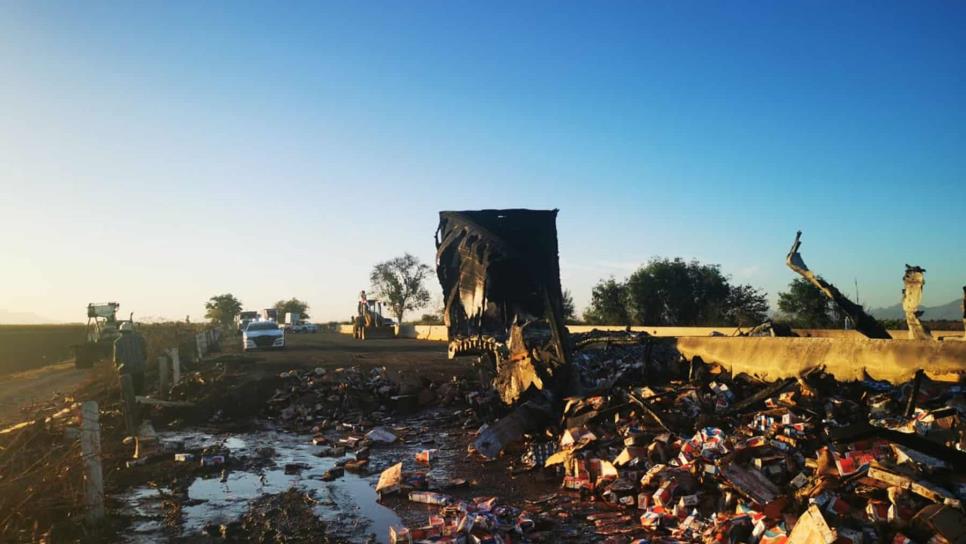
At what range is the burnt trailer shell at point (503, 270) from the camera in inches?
450

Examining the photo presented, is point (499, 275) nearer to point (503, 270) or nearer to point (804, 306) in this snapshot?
point (503, 270)

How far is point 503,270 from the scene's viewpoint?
1157 centimetres

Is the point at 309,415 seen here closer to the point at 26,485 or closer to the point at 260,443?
the point at 260,443

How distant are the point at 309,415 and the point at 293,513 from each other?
21.3ft

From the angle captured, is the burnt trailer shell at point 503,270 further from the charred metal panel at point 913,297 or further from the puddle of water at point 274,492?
the charred metal panel at point 913,297

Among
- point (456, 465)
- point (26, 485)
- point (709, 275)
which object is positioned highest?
point (709, 275)

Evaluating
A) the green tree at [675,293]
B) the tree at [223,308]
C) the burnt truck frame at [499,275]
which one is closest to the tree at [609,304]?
the green tree at [675,293]

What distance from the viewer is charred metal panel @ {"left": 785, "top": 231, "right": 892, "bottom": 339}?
7.75 m

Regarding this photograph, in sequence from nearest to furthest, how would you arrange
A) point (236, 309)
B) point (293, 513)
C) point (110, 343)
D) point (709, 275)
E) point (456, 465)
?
point (293, 513) → point (456, 465) → point (110, 343) → point (709, 275) → point (236, 309)

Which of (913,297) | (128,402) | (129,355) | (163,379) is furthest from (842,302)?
(163,379)

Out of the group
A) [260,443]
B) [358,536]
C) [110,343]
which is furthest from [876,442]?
[110,343]

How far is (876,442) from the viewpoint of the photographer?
486 cm

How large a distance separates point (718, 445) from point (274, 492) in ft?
14.7

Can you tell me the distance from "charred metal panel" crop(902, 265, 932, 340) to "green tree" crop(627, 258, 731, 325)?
25.5 metres
